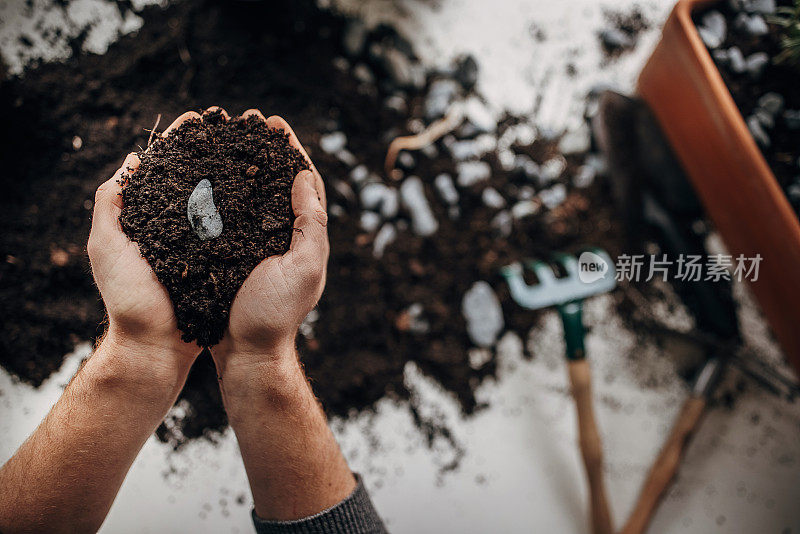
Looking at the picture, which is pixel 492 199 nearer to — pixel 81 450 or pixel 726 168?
pixel 726 168

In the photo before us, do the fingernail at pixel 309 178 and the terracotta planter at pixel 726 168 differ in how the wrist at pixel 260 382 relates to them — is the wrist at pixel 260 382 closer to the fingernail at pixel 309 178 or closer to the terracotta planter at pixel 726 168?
the fingernail at pixel 309 178

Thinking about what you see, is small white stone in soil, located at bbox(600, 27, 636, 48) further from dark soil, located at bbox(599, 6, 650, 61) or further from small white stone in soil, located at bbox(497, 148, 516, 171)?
small white stone in soil, located at bbox(497, 148, 516, 171)

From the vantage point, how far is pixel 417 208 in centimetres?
86

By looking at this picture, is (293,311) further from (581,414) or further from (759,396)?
(759,396)

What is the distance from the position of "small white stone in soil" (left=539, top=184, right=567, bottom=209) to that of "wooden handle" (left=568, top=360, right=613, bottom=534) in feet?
0.96

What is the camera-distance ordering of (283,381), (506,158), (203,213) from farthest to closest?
1. (506,158)
2. (283,381)
3. (203,213)

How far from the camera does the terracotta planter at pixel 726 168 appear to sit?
2.38 feet

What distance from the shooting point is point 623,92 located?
0.98 m

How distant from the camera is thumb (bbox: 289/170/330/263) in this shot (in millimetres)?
478

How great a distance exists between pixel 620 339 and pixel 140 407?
2.66ft

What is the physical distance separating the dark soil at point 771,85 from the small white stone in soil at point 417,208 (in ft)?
1.69

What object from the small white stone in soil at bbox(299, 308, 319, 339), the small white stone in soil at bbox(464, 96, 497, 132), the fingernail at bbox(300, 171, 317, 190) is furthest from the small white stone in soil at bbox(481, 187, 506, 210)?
the fingernail at bbox(300, 171, 317, 190)

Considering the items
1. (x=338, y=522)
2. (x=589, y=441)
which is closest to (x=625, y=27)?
(x=589, y=441)

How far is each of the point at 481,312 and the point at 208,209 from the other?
1.81 ft
